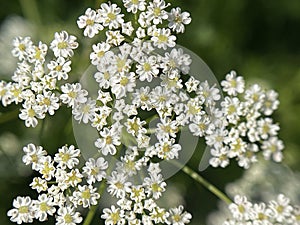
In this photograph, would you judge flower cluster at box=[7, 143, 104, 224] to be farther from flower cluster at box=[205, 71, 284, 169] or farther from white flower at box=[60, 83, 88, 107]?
flower cluster at box=[205, 71, 284, 169]

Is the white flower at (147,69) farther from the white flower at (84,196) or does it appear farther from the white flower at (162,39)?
the white flower at (84,196)

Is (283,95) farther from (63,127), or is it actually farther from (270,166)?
(63,127)

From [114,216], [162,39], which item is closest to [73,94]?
[162,39]

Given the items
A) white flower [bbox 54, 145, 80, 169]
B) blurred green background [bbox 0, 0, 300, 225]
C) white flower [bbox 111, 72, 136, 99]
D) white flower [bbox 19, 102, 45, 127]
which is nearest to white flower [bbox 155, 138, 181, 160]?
white flower [bbox 111, 72, 136, 99]

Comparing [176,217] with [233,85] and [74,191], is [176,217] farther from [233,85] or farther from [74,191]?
[233,85]

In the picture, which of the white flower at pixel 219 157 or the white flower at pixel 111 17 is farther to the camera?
the white flower at pixel 219 157

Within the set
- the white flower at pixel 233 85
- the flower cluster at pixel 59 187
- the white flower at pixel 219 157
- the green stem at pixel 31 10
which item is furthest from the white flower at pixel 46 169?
the green stem at pixel 31 10

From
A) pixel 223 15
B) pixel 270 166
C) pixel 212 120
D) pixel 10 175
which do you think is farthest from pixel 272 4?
pixel 10 175

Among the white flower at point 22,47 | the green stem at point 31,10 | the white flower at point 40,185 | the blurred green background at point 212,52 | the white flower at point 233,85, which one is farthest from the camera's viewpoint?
the green stem at point 31,10
